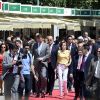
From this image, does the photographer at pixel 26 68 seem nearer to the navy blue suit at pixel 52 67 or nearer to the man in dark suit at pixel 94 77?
the navy blue suit at pixel 52 67

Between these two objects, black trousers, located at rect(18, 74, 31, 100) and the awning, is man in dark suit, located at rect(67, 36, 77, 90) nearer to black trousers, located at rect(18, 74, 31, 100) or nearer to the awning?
black trousers, located at rect(18, 74, 31, 100)

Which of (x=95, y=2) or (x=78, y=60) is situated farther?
(x=95, y=2)

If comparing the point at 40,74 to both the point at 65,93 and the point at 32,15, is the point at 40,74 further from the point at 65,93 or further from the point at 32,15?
the point at 32,15

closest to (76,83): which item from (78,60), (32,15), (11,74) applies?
(78,60)

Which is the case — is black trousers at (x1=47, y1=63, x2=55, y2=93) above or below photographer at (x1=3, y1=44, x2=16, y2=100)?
below

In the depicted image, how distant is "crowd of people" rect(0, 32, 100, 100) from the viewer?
11.6 metres

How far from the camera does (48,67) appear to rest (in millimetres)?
15922

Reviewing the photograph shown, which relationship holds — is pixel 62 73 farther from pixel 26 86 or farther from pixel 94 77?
pixel 94 77

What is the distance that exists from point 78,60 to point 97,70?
275 cm

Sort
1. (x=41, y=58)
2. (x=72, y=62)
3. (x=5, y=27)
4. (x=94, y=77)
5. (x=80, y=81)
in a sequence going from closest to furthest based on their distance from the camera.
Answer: (x=94, y=77), (x=80, y=81), (x=72, y=62), (x=41, y=58), (x=5, y=27)

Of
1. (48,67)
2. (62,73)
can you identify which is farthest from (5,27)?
(62,73)

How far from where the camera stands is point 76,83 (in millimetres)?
14109

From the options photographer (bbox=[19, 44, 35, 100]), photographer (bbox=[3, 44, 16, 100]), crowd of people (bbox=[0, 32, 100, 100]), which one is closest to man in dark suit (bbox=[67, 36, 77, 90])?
crowd of people (bbox=[0, 32, 100, 100])

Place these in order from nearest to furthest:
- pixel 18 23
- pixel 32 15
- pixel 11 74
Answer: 1. pixel 11 74
2. pixel 18 23
3. pixel 32 15
